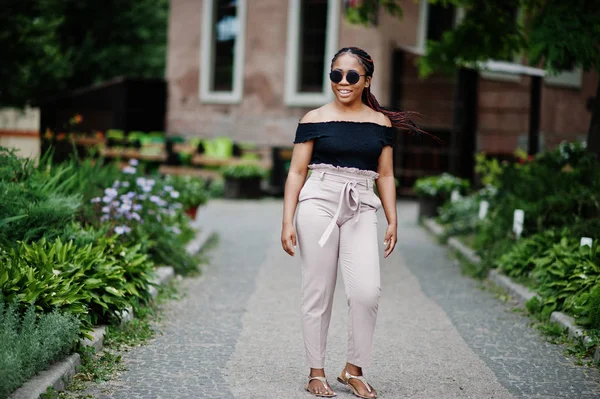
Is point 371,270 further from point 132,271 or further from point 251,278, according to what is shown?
point 251,278

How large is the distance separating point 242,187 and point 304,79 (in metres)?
3.62

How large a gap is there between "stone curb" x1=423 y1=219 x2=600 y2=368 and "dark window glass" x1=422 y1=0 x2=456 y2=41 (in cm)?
1001

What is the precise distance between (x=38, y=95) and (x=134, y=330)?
19.8m

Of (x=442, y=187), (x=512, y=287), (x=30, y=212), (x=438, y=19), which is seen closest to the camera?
(x=30, y=212)

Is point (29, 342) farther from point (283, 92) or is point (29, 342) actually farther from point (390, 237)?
point (283, 92)

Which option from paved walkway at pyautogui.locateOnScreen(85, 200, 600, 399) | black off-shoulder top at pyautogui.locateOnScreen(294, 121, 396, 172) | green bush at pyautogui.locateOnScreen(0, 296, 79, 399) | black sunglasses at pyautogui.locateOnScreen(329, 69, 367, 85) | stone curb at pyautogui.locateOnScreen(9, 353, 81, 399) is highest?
black sunglasses at pyautogui.locateOnScreen(329, 69, 367, 85)

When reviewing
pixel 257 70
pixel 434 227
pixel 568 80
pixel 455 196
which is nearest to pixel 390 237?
pixel 434 227

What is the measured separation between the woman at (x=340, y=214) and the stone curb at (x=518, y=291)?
6.73ft

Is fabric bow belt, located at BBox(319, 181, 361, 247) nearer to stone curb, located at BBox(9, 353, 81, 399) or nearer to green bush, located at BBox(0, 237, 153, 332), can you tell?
stone curb, located at BBox(9, 353, 81, 399)

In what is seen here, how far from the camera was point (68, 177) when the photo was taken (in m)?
9.01

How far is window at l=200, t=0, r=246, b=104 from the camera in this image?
24281mm

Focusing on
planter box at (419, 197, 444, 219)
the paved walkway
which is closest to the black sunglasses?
the paved walkway

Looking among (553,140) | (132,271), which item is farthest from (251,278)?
(553,140)

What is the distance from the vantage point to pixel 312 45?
76.2 ft
